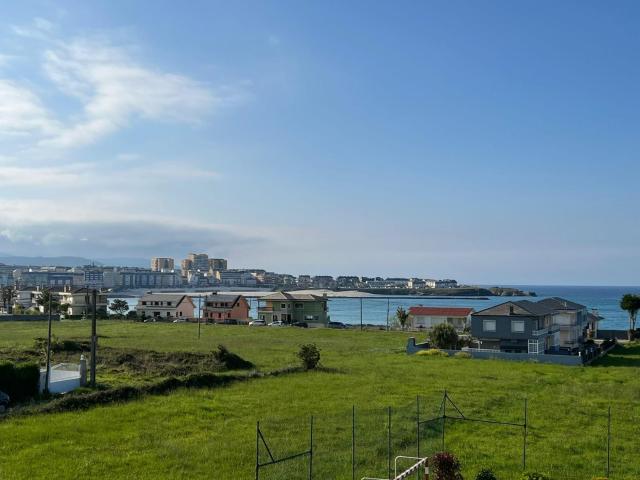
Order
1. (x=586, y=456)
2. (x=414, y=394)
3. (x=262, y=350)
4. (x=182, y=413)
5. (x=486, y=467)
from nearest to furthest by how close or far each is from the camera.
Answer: (x=486, y=467)
(x=586, y=456)
(x=182, y=413)
(x=414, y=394)
(x=262, y=350)

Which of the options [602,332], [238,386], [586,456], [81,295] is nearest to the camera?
[586,456]

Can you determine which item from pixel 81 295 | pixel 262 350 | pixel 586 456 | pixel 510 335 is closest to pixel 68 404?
pixel 586 456

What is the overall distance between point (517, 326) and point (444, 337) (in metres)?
6.46

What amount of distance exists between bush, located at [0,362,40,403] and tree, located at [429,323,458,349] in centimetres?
3465

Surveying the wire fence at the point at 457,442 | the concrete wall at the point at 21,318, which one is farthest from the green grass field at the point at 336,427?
the concrete wall at the point at 21,318

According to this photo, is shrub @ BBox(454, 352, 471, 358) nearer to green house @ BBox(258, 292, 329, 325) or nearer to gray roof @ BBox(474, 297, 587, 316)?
gray roof @ BBox(474, 297, 587, 316)

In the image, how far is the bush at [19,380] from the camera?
28.6 meters

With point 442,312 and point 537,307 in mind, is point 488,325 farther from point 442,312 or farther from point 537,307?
point 442,312

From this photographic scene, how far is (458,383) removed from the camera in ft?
115

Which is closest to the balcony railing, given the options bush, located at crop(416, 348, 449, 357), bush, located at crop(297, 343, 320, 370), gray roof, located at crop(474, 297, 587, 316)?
gray roof, located at crop(474, 297, 587, 316)

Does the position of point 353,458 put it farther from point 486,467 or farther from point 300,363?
point 300,363

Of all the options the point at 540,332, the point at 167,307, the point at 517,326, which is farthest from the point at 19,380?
the point at 167,307

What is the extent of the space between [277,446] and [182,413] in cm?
799

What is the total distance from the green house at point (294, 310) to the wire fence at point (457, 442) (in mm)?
69695
